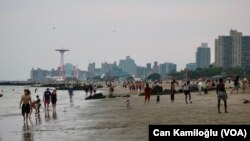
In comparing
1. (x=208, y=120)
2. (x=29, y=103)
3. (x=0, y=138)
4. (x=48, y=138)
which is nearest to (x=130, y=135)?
(x=48, y=138)

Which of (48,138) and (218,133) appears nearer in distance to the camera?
(218,133)

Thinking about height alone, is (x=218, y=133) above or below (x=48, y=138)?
above

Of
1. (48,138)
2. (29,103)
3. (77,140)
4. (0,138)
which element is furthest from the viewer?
(29,103)

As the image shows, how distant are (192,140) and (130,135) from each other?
6.55 meters

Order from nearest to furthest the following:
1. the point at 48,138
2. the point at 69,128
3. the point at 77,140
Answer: the point at 77,140
the point at 48,138
the point at 69,128

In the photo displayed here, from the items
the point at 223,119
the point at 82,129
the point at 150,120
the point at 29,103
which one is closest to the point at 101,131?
the point at 82,129

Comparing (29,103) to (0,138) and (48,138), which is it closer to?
(0,138)

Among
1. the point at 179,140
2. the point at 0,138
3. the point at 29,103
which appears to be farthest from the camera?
the point at 29,103

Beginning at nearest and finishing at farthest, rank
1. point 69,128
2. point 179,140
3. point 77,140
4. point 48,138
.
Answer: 1. point 179,140
2. point 77,140
3. point 48,138
4. point 69,128

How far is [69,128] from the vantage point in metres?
20.2

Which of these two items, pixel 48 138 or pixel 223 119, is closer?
pixel 48 138

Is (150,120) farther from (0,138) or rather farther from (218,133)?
(218,133)

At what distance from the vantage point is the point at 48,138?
55.6 feet

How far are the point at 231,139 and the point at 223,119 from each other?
9610 mm
